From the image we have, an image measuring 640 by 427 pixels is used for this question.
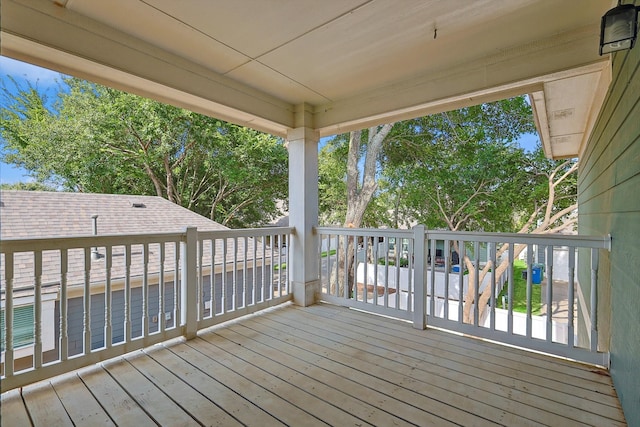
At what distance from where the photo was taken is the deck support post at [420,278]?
Result: 9.86ft

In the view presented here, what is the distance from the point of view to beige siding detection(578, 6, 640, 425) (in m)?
1.50

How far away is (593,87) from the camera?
2.55 meters

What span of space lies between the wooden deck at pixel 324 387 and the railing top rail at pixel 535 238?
899mm

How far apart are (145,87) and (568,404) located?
378 cm

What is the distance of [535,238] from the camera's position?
2453 mm

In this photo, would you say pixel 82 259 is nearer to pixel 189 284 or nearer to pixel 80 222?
pixel 80 222

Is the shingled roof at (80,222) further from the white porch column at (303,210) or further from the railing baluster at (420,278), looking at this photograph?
the railing baluster at (420,278)

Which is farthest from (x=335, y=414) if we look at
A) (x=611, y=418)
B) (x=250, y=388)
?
(x=611, y=418)

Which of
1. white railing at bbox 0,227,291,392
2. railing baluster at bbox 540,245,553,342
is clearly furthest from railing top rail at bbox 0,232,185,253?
railing baluster at bbox 540,245,553,342

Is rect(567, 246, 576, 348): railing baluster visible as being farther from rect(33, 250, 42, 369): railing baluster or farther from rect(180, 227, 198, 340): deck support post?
rect(33, 250, 42, 369): railing baluster

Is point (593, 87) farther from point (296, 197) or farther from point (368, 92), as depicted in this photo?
point (296, 197)

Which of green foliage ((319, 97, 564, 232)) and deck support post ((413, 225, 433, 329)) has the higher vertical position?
green foliage ((319, 97, 564, 232))

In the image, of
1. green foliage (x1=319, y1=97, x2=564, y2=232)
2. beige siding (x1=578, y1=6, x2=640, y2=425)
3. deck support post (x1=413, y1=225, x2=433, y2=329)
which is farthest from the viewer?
green foliage (x1=319, y1=97, x2=564, y2=232)

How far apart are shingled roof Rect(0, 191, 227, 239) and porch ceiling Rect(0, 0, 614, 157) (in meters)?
2.42
